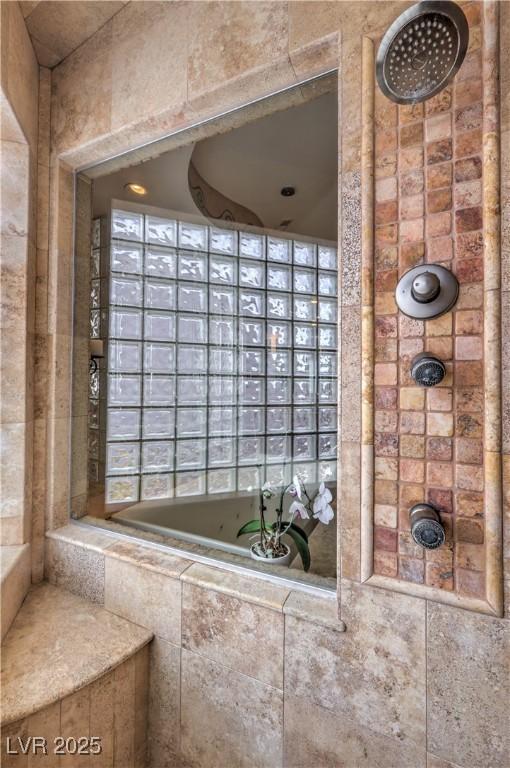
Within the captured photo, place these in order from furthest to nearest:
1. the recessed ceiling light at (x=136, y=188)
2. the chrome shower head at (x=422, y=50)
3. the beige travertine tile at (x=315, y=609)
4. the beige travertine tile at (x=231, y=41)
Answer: the recessed ceiling light at (x=136, y=188) → the beige travertine tile at (x=231, y=41) → the beige travertine tile at (x=315, y=609) → the chrome shower head at (x=422, y=50)

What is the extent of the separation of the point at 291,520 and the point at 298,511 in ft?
0.13

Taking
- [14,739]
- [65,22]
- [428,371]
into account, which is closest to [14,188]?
[65,22]

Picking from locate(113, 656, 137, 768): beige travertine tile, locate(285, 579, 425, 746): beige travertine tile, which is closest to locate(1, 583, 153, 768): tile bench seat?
locate(113, 656, 137, 768): beige travertine tile

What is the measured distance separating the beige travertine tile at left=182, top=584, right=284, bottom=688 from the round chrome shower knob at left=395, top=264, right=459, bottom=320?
2.76ft

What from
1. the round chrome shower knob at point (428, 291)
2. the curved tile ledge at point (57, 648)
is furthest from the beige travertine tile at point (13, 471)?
the round chrome shower knob at point (428, 291)

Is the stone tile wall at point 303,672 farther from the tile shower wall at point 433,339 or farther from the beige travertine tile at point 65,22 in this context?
the beige travertine tile at point 65,22

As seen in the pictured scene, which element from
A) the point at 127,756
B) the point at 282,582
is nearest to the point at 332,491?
the point at 282,582

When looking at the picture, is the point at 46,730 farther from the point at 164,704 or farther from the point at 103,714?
the point at 164,704

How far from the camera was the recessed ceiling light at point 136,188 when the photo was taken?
1564 mm

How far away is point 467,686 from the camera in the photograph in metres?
0.74

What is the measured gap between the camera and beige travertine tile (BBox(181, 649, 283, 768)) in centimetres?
94

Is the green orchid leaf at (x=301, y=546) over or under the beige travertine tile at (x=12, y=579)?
over

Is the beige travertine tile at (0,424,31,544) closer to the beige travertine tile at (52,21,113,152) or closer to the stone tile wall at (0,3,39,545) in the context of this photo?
the stone tile wall at (0,3,39,545)

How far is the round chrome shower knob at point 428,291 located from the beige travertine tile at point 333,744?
38.2 inches
